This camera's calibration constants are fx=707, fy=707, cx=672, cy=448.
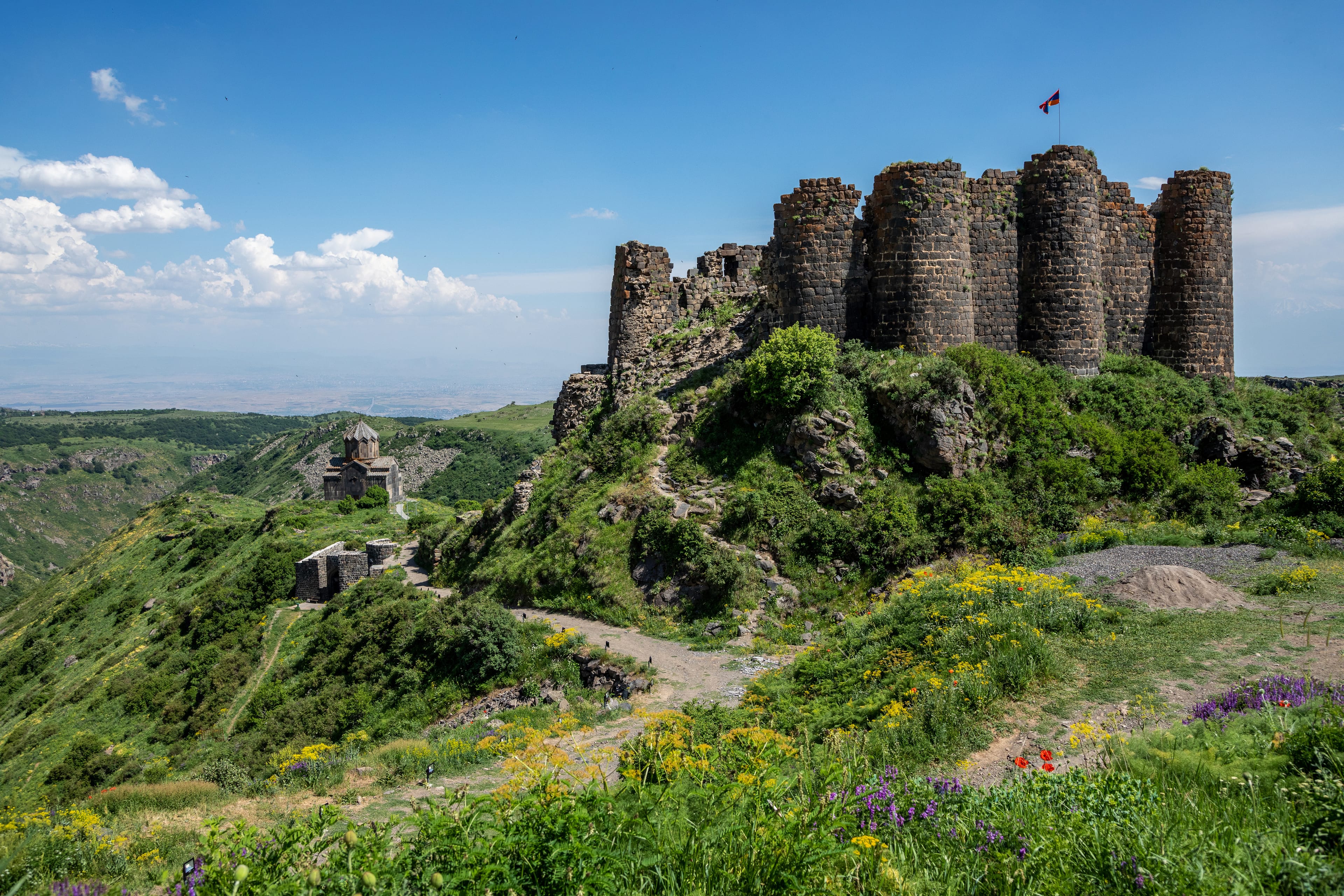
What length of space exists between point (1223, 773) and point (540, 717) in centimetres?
1009

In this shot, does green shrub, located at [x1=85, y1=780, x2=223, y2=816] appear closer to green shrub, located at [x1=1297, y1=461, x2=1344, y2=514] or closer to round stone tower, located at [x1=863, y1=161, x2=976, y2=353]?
round stone tower, located at [x1=863, y1=161, x2=976, y2=353]

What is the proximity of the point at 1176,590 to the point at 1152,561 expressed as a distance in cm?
264

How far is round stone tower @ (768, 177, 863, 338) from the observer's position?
19.6 meters

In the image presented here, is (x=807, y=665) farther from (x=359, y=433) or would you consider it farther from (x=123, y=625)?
(x=359, y=433)

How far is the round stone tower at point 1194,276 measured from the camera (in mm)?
20734

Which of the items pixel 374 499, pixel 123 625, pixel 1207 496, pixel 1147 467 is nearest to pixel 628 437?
pixel 1147 467

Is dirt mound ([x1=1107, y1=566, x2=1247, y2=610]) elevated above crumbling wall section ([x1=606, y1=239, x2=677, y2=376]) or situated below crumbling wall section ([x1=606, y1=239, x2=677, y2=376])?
below

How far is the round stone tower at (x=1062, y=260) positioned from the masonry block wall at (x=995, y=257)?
309mm

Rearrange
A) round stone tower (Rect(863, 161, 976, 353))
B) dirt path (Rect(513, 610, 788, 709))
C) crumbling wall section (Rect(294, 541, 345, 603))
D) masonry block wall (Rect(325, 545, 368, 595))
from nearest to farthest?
1. dirt path (Rect(513, 610, 788, 709))
2. round stone tower (Rect(863, 161, 976, 353))
3. masonry block wall (Rect(325, 545, 368, 595))
4. crumbling wall section (Rect(294, 541, 345, 603))

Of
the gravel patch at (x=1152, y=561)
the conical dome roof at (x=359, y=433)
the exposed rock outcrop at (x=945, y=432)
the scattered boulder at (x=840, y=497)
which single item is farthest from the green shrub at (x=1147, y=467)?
the conical dome roof at (x=359, y=433)

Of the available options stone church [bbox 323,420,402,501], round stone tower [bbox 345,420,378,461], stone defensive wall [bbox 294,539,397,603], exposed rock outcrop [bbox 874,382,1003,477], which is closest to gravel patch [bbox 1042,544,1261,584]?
exposed rock outcrop [bbox 874,382,1003,477]

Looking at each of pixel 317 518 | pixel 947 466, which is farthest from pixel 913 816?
pixel 317 518

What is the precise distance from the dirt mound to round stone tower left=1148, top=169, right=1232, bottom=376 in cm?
1312

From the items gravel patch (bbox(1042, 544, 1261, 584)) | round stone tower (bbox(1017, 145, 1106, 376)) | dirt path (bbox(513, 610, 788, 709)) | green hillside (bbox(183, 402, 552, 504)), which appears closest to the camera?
gravel patch (bbox(1042, 544, 1261, 584))
